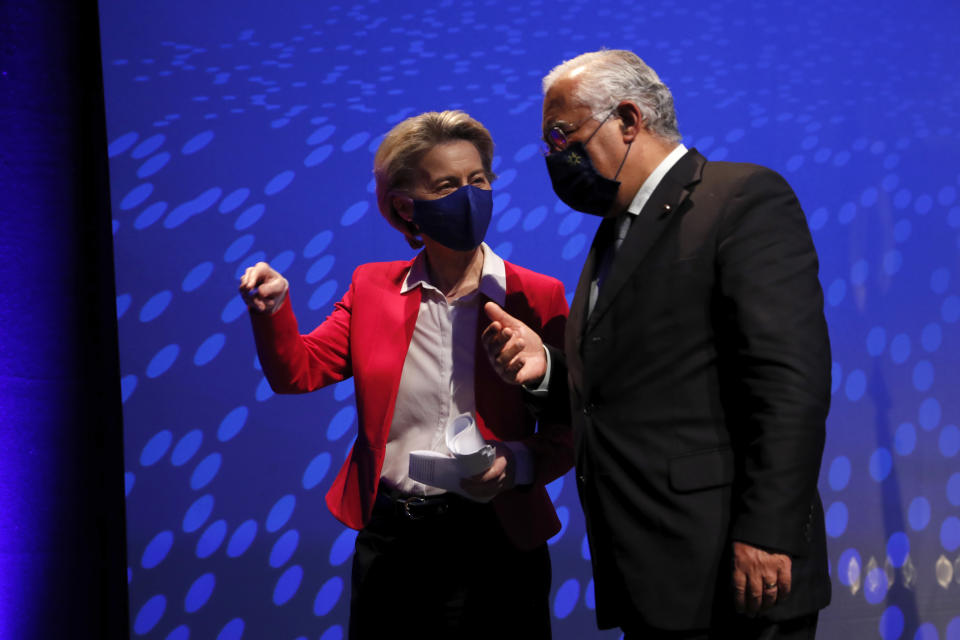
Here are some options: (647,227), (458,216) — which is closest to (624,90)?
(647,227)

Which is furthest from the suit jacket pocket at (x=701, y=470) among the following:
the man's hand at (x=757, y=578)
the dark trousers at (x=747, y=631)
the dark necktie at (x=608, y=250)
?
the dark necktie at (x=608, y=250)

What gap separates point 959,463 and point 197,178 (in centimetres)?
271

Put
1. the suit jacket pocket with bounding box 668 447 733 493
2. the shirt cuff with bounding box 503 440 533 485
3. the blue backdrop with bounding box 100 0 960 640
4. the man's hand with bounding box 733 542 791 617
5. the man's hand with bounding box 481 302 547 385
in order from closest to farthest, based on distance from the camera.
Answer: the man's hand with bounding box 733 542 791 617
the suit jacket pocket with bounding box 668 447 733 493
the man's hand with bounding box 481 302 547 385
the shirt cuff with bounding box 503 440 533 485
the blue backdrop with bounding box 100 0 960 640

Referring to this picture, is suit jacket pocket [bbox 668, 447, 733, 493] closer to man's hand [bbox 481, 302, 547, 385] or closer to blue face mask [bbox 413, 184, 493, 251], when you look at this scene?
man's hand [bbox 481, 302, 547, 385]

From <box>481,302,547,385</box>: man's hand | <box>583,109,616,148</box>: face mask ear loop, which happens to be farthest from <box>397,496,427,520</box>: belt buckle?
<box>583,109,616,148</box>: face mask ear loop

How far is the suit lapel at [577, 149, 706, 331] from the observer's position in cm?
137

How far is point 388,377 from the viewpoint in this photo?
1758 mm

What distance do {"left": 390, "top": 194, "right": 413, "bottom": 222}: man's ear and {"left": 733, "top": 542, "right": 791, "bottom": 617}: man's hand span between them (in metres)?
0.99

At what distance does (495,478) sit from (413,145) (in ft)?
2.44

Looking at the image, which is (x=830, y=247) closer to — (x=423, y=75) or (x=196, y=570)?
(x=423, y=75)

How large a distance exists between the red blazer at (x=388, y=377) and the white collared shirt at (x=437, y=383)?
0.07ft

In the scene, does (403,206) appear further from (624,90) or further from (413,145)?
(624,90)

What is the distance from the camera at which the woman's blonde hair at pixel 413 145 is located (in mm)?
1784

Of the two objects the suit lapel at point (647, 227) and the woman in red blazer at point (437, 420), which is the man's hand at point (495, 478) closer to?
the woman in red blazer at point (437, 420)
